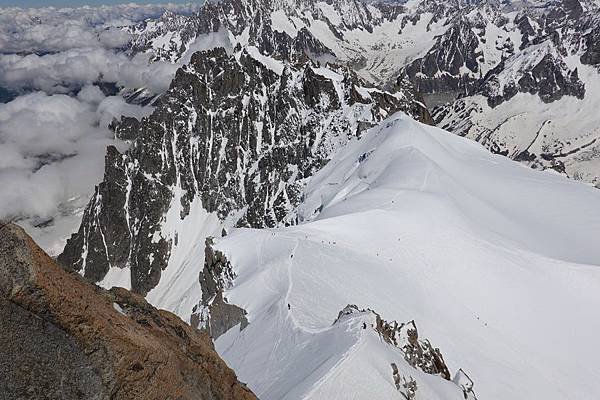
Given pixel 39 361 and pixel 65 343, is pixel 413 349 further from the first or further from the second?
pixel 39 361

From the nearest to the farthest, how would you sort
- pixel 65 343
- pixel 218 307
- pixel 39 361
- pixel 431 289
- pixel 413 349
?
1. pixel 39 361
2. pixel 65 343
3. pixel 413 349
4. pixel 431 289
5. pixel 218 307

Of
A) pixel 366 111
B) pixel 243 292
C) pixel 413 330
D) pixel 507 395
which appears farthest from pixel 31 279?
pixel 366 111

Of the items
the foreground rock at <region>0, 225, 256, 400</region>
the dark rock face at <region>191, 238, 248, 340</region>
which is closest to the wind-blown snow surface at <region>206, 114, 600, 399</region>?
the dark rock face at <region>191, 238, 248, 340</region>

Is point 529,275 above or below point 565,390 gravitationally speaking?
above

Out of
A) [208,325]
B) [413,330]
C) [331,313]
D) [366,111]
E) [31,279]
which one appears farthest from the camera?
[366,111]

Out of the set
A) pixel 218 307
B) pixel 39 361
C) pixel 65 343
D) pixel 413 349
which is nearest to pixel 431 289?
pixel 413 349

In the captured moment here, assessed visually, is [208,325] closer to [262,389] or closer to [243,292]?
[243,292]
